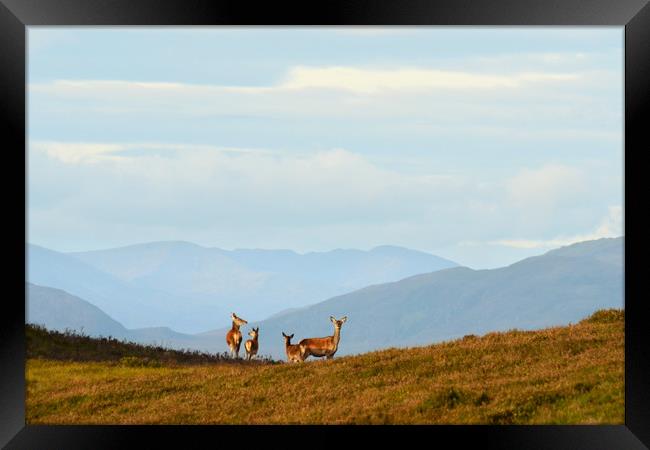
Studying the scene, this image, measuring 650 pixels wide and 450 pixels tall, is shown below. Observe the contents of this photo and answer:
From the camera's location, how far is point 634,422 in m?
12.8

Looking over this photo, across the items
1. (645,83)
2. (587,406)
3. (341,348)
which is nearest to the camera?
(645,83)

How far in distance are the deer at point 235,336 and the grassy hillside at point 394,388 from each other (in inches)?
105

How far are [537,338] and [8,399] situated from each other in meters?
11.6

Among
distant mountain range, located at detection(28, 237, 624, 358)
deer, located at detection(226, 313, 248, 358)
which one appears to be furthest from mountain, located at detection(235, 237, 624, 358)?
deer, located at detection(226, 313, 248, 358)

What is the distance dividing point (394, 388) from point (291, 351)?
7332mm

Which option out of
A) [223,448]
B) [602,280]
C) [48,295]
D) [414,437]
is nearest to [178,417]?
[223,448]

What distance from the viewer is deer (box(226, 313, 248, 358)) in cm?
2528

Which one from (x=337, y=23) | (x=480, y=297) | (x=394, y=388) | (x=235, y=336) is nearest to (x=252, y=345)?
(x=235, y=336)

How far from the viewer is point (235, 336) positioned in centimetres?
2542

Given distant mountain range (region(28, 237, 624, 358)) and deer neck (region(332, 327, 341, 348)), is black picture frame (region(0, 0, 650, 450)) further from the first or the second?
distant mountain range (region(28, 237, 624, 358))

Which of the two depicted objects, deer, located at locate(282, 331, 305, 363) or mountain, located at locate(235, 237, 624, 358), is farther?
mountain, located at locate(235, 237, 624, 358)

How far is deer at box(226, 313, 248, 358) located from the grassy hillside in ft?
8.76

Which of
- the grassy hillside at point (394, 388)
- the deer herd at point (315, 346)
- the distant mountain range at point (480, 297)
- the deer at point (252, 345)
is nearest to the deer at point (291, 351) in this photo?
the deer herd at point (315, 346)

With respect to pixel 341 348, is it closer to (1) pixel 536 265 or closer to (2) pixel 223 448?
(2) pixel 223 448
